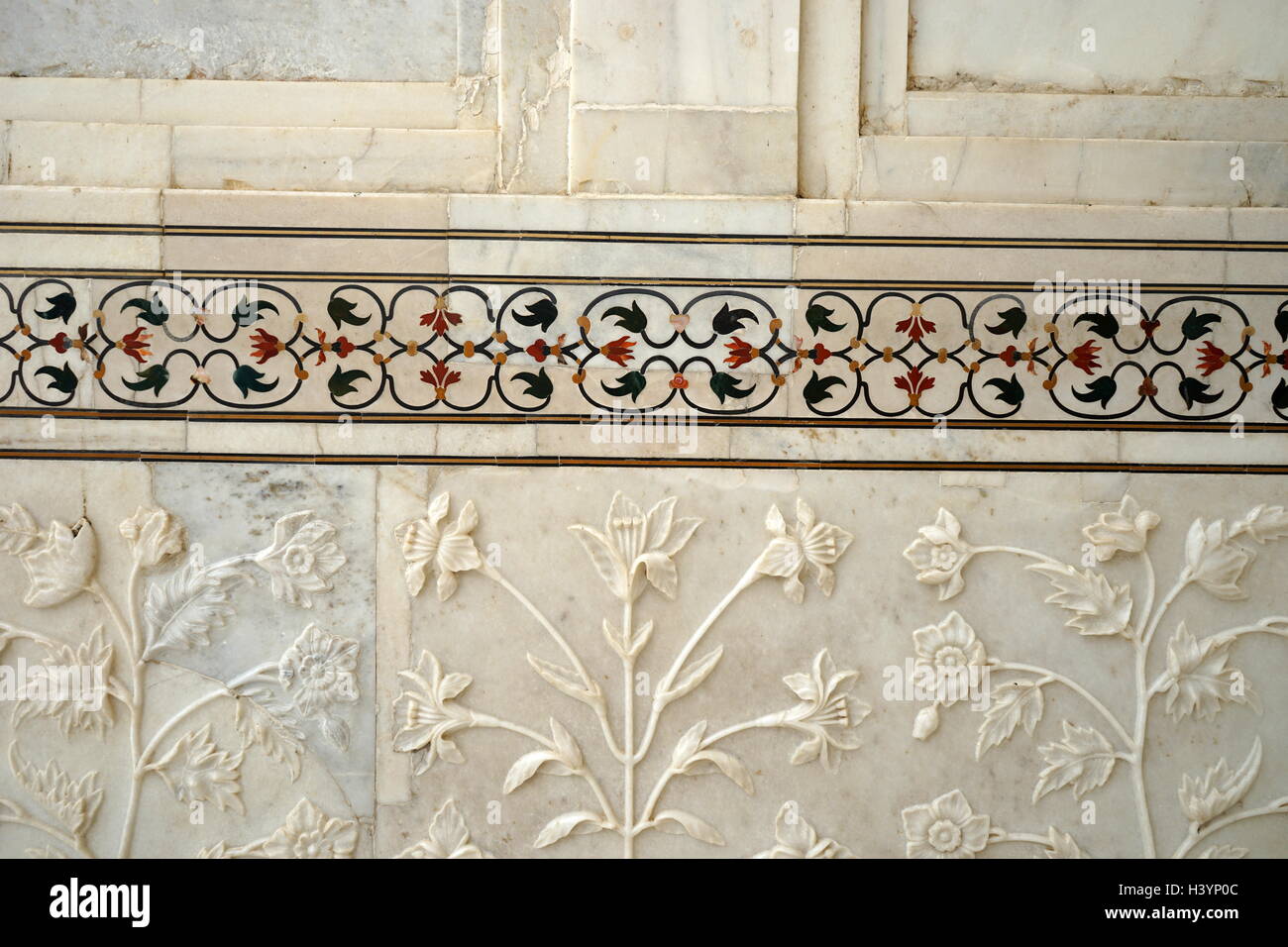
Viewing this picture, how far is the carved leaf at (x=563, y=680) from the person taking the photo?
1660mm

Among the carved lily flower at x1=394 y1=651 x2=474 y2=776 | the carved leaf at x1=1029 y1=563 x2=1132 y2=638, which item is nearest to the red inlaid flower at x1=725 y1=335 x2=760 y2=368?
the carved leaf at x1=1029 y1=563 x2=1132 y2=638

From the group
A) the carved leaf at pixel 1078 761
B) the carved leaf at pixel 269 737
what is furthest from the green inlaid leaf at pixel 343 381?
the carved leaf at pixel 1078 761

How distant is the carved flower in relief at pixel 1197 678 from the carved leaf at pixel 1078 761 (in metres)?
0.15

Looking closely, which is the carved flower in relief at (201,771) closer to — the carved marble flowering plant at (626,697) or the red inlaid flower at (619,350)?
the carved marble flowering plant at (626,697)

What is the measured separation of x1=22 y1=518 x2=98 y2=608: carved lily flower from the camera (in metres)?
1.65

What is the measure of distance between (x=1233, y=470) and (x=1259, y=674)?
0.38 meters

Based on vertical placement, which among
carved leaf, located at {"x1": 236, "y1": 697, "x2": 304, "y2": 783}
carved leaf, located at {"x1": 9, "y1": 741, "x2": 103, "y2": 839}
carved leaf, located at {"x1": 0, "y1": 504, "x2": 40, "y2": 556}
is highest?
carved leaf, located at {"x1": 0, "y1": 504, "x2": 40, "y2": 556}

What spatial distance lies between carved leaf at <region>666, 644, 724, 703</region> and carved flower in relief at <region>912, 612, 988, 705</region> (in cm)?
37

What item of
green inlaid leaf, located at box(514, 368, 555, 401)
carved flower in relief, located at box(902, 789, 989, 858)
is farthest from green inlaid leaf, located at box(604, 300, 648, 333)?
carved flower in relief, located at box(902, 789, 989, 858)

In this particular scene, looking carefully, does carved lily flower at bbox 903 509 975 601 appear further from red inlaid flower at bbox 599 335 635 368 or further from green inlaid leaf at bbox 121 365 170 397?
green inlaid leaf at bbox 121 365 170 397

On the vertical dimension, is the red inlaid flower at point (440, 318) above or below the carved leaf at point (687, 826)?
above

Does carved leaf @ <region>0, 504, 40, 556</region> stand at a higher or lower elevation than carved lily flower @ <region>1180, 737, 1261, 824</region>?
higher

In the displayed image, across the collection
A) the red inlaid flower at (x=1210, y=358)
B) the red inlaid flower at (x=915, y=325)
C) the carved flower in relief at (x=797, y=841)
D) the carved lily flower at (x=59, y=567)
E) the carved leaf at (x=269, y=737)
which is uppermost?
the red inlaid flower at (x=915, y=325)

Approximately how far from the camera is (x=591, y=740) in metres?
1.67
